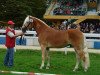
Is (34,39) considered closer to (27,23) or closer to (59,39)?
(27,23)

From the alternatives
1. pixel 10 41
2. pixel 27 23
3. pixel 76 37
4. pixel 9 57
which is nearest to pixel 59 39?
pixel 76 37

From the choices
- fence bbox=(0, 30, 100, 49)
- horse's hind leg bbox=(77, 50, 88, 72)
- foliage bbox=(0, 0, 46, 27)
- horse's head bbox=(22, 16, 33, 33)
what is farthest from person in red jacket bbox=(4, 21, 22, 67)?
foliage bbox=(0, 0, 46, 27)

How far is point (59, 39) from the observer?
1603 cm

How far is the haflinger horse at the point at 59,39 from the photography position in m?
15.8

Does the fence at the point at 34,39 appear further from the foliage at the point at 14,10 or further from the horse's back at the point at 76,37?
the foliage at the point at 14,10

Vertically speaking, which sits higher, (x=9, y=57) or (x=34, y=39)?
(x=9, y=57)

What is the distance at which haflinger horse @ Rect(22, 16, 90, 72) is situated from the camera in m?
15.8

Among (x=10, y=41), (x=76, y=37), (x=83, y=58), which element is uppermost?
(x=76, y=37)

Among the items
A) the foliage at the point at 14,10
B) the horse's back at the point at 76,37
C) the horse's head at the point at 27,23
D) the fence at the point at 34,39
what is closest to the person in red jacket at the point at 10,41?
the horse's head at the point at 27,23

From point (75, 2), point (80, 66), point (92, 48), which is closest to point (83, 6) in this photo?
point (75, 2)

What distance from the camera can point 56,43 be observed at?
52.9 feet

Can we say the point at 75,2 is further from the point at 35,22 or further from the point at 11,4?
the point at 35,22

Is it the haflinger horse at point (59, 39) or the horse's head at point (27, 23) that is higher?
the horse's head at point (27, 23)

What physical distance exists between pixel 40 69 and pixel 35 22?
1898 millimetres
